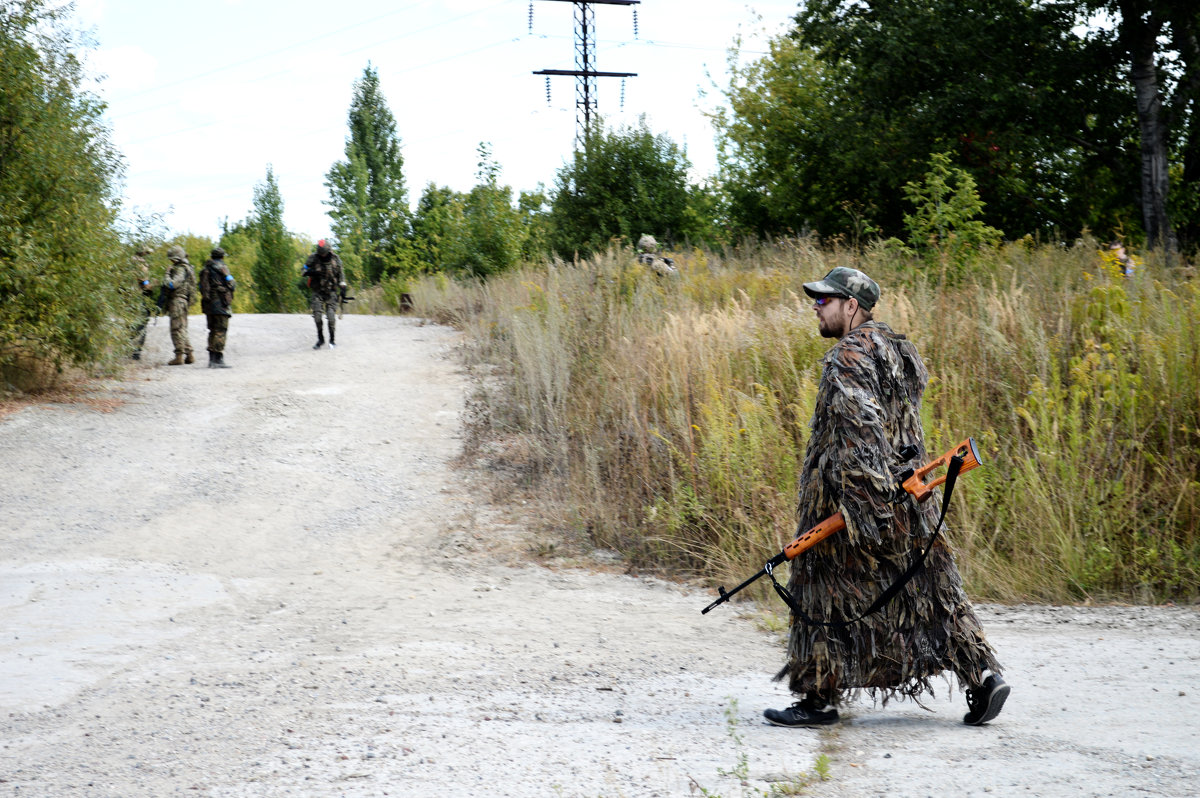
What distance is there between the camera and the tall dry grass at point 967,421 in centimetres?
688

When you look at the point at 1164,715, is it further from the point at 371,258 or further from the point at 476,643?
the point at 371,258

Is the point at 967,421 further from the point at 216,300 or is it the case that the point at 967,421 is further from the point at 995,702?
the point at 216,300

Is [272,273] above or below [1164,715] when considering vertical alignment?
above

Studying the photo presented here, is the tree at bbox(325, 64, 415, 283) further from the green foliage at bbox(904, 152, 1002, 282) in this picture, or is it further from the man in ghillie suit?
the man in ghillie suit

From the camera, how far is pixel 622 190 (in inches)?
915

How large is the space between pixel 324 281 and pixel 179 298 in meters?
2.42

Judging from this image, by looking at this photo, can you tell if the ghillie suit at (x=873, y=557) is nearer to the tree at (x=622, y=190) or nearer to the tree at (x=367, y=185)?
the tree at (x=622, y=190)

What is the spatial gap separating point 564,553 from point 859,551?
460cm

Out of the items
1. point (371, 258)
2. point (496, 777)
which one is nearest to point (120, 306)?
point (496, 777)

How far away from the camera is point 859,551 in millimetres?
4211

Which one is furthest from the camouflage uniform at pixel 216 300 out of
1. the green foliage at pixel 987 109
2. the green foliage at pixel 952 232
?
the green foliage at pixel 952 232

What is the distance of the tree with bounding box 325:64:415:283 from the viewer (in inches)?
2058

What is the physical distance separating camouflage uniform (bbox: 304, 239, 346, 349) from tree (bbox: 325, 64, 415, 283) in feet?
103

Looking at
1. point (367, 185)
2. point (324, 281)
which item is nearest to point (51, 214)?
point (324, 281)
